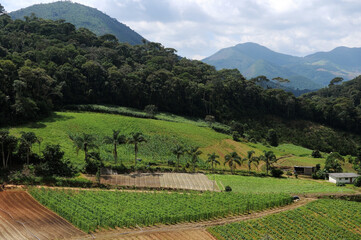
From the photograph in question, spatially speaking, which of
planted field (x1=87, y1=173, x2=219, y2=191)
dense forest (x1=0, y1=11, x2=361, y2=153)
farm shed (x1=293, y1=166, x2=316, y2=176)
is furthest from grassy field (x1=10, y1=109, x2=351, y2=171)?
dense forest (x1=0, y1=11, x2=361, y2=153)

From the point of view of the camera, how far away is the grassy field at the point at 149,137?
63750 millimetres

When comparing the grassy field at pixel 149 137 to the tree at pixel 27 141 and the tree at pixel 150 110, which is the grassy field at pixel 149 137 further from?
the tree at pixel 27 141

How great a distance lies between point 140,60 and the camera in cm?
14488

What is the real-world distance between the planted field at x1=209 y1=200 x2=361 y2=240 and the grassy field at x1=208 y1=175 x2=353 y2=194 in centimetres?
706

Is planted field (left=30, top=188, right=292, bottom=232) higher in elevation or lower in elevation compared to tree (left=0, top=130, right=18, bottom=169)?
lower

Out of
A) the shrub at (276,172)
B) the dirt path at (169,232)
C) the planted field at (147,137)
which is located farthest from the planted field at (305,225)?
the planted field at (147,137)

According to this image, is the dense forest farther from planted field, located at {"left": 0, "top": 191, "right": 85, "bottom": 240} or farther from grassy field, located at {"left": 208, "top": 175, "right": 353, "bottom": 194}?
grassy field, located at {"left": 208, "top": 175, "right": 353, "bottom": 194}

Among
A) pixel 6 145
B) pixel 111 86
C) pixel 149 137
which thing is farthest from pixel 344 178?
pixel 111 86

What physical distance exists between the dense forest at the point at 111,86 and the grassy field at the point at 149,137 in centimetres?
731

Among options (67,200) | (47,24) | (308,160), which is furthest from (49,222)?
(47,24)

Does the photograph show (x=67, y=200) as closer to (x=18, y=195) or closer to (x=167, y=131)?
(x=18, y=195)

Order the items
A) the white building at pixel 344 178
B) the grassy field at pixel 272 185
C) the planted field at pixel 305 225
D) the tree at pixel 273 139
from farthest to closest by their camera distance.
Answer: the tree at pixel 273 139 → the white building at pixel 344 178 → the grassy field at pixel 272 185 → the planted field at pixel 305 225

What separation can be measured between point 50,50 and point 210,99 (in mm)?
62051

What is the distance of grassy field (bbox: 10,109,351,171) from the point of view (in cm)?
6375
